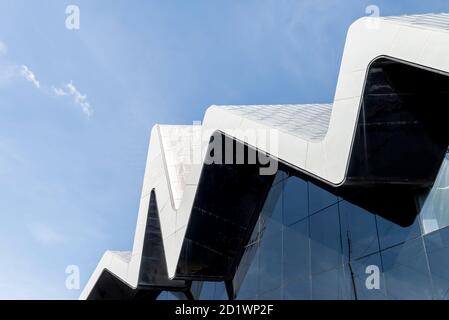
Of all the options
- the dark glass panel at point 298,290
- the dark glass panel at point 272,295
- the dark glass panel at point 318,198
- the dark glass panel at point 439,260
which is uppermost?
the dark glass panel at point 318,198

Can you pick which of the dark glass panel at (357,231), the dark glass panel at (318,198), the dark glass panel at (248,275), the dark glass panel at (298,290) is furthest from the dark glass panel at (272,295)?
the dark glass panel at (357,231)

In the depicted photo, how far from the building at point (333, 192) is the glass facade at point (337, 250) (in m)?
0.02

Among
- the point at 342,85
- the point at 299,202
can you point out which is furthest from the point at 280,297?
the point at 342,85

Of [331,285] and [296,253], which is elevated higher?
[296,253]

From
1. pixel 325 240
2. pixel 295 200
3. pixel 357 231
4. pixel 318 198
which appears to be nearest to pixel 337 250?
pixel 325 240

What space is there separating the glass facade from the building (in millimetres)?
25

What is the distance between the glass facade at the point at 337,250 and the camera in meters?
9.59

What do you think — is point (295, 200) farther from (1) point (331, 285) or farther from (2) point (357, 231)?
(1) point (331, 285)

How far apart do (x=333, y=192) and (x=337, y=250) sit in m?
1.32

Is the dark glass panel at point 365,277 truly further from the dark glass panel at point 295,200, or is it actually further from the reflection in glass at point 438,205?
the dark glass panel at point 295,200

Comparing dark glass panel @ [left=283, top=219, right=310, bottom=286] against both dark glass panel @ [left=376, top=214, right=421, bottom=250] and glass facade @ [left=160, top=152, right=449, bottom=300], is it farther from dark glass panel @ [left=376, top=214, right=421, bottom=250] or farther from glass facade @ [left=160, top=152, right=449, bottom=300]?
dark glass panel @ [left=376, top=214, right=421, bottom=250]

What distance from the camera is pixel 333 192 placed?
12.1 m

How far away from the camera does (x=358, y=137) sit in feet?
33.9

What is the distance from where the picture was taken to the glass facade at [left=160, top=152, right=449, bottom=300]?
9586 millimetres
